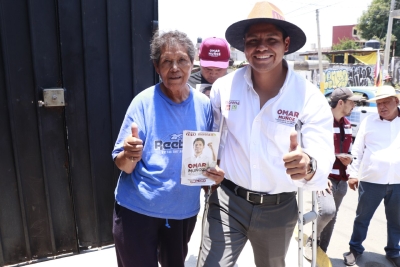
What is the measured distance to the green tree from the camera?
128ft

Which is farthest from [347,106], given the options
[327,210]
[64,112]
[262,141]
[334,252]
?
[64,112]

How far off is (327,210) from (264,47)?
2016 mm

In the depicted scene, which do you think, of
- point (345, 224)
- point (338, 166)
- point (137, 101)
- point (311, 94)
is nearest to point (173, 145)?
point (137, 101)

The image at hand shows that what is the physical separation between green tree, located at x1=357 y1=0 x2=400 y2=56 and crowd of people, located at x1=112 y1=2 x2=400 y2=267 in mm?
42556

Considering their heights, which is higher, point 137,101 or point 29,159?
point 137,101

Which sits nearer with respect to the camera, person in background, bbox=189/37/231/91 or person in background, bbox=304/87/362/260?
person in background, bbox=189/37/231/91

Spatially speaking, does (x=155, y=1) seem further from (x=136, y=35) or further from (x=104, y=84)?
(x=104, y=84)

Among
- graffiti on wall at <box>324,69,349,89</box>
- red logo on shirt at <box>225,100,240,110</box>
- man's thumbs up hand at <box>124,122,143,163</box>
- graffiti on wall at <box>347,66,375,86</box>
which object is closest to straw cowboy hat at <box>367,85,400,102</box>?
red logo on shirt at <box>225,100,240,110</box>

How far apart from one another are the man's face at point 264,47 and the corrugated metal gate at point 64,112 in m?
1.17

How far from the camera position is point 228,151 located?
7.57 ft

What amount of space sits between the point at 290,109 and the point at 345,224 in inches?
142

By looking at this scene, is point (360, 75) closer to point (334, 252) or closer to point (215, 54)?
point (334, 252)

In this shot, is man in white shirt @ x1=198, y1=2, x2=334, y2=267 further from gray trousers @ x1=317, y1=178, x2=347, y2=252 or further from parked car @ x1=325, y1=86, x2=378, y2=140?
parked car @ x1=325, y1=86, x2=378, y2=140

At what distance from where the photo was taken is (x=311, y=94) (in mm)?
2119
